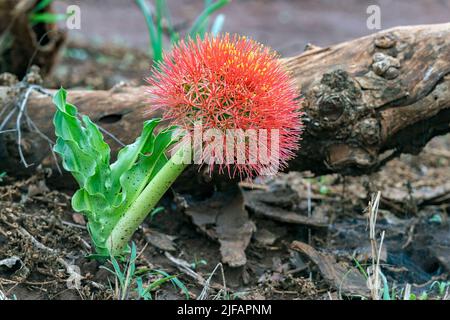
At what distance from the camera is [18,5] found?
4188 mm

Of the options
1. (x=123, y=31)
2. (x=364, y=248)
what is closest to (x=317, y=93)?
(x=364, y=248)

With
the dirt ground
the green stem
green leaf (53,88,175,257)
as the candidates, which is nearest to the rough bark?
the dirt ground

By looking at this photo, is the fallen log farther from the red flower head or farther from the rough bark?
the rough bark

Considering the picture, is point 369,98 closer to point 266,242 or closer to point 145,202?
point 266,242

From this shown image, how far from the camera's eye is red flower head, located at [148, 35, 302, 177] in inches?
81.4

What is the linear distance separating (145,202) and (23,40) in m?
2.45

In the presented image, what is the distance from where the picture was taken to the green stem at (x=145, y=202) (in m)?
2.26

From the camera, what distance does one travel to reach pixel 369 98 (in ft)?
8.80

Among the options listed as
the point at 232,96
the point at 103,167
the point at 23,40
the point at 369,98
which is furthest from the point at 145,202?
the point at 23,40

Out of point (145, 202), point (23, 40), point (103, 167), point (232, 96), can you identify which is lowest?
point (145, 202)

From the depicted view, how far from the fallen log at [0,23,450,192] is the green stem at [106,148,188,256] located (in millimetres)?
597

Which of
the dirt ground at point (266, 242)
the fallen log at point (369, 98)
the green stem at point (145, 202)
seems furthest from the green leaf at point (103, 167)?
the fallen log at point (369, 98)

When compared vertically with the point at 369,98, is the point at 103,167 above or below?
below

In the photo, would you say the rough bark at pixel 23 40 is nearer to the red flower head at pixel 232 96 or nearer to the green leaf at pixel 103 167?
the green leaf at pixel 103 167
